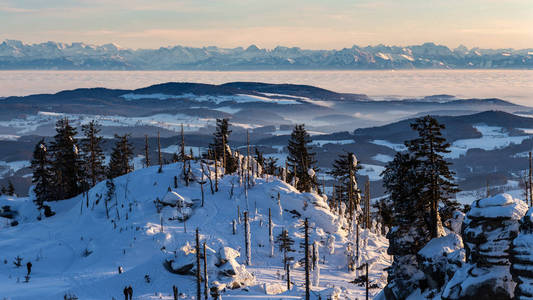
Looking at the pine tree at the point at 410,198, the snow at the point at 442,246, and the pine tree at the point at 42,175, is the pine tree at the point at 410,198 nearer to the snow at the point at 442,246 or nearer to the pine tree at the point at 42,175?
the snow at the point at 442,246

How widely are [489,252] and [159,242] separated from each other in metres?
40.3

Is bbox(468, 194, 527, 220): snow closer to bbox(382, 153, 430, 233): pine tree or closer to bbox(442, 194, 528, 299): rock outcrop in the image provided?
bbox(442, 194, 528, 299): rock outcrop

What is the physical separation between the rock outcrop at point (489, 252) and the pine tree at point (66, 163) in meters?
69.9

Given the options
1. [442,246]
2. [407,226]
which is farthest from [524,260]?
[407,226]

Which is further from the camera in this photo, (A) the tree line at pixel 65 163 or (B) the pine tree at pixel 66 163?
(B) the pine tree at pixel 66 163

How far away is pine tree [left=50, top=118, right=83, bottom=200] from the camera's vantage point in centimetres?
8388

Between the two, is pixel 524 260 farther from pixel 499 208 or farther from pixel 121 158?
pixel 121 158

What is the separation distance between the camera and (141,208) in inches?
2734

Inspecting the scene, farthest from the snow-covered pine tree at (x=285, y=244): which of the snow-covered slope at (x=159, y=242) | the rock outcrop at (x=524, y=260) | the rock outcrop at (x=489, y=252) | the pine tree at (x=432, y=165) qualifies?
the rock outcrop at (x=524, y=260)

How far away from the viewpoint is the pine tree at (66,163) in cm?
8388

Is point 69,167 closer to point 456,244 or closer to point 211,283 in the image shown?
point 211,283

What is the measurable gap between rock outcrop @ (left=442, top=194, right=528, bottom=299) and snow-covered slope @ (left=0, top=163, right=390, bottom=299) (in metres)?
15.0

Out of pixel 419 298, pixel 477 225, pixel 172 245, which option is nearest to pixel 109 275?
pixel 172 245

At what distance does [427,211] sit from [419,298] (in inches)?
346
